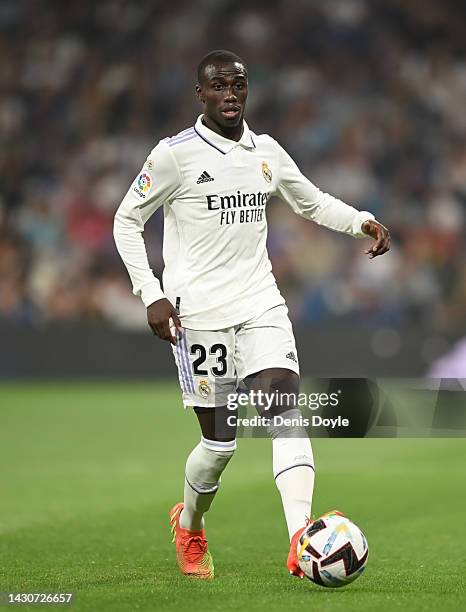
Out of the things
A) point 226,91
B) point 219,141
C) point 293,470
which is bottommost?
point 293,470

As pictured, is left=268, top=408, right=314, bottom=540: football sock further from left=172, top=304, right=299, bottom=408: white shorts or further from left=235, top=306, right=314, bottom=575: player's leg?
left=172, top=304, right=299, bottom=408: white shorts

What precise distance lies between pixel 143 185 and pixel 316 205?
0.94m

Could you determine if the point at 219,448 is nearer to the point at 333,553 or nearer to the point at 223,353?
the point at 223,353

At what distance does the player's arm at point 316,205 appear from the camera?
6367 millimetres

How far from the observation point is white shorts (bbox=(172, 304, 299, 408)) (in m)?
6.07

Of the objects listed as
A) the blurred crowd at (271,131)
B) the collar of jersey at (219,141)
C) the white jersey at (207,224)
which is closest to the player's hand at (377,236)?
the white jersey at (207,224)

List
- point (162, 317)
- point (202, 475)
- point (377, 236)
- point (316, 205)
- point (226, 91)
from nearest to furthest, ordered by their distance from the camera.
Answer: point (162, 317) < point (226, 91) < point (377, 236) < point (202, 475) < point (316, 205)

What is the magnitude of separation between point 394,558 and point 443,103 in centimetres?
1615

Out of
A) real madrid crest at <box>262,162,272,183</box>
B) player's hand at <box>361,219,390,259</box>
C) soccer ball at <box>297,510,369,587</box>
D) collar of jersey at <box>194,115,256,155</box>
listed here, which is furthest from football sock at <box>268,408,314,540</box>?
collar of jersey at <box>194,115,256,155</box>

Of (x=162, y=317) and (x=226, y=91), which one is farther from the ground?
(x=226, y=91)

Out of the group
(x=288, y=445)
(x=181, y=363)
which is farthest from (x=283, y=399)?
(x=181, y=363)

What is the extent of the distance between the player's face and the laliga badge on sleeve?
0.44 meters

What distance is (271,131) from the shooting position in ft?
71.3

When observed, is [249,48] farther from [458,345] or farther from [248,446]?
[248,446]
